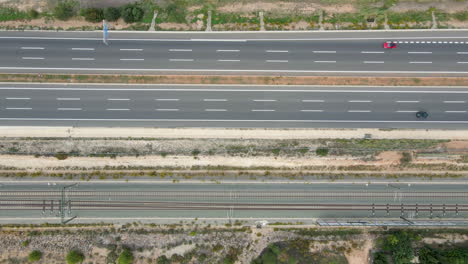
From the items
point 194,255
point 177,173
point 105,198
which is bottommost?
point 194,255

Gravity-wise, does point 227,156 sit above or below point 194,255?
above

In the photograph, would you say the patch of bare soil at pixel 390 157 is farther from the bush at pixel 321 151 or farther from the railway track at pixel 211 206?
the bush at pixel 321 151

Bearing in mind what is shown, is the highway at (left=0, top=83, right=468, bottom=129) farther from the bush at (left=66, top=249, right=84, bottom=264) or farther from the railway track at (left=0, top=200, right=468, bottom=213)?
the bush at (left=66, top=249, right=84, bottom=264)

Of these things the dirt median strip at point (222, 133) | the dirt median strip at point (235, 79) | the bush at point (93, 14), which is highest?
the bush at point (93, 14)

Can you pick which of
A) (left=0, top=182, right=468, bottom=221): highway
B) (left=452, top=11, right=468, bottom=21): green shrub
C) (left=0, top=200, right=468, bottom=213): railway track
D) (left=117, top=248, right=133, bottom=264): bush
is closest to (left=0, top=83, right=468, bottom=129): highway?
(left=0, top=182, right=468, bottom=221): highway

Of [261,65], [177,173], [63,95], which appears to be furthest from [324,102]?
[63,95]

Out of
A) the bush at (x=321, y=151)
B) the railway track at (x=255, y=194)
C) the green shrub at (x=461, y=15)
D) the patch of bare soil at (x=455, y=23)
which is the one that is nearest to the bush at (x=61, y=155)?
the railway track at (x=255, y=194)

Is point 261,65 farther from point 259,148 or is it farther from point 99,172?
point 99,172
